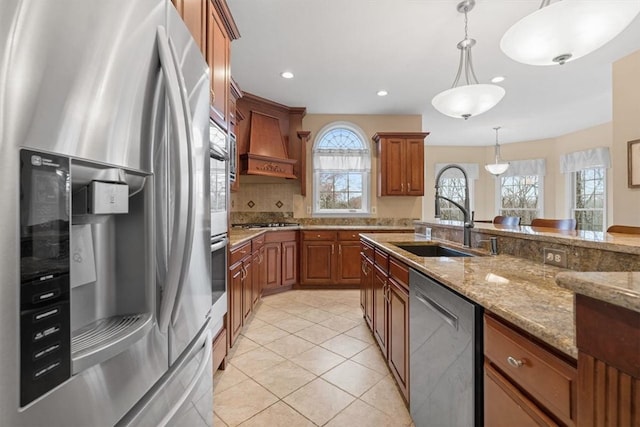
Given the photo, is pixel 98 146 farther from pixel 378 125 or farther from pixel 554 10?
pixel 378 125

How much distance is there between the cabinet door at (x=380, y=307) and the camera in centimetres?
209

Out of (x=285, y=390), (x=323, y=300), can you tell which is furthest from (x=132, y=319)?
(x=323, y=300)

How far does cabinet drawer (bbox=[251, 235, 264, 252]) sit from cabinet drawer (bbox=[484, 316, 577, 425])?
8.09ft

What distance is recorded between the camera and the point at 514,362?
0.81m

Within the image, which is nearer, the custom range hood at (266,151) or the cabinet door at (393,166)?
the custom range hood at (266,151)

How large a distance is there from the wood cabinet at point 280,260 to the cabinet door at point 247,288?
82 cm

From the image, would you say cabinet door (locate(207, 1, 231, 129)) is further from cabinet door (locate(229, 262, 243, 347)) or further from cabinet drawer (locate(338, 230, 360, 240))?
cabinet drawer (locate(338, 230, 360, 240))

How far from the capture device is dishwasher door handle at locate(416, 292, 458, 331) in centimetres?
111

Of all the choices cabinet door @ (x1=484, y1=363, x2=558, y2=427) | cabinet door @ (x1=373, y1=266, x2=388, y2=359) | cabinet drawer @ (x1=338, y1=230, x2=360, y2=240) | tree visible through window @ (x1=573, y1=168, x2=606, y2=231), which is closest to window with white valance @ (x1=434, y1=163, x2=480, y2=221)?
tree visible through window @ (x1=573, y1=168, x2=606, y2=231)

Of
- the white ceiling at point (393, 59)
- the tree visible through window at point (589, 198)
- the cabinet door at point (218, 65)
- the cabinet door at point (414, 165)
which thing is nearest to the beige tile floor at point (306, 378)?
the cabinet door at point (218, 65)

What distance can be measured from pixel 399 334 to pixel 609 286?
1387 mm

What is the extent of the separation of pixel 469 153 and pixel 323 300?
6.02 metres

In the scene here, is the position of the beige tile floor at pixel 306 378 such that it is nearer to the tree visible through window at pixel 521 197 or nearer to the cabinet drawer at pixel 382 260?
the cabinet drawer at pixel 382 260

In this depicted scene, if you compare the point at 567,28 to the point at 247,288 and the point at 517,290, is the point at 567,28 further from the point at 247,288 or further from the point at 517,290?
the point at 247,288
